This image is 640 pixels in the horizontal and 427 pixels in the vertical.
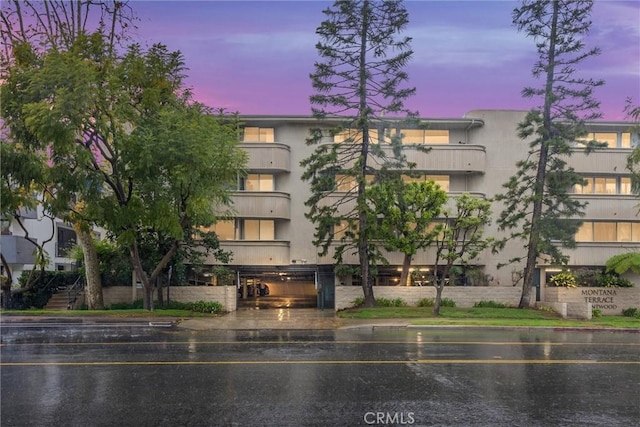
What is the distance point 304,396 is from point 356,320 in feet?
45.6

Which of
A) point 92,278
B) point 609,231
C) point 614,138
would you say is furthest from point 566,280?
point 92,278

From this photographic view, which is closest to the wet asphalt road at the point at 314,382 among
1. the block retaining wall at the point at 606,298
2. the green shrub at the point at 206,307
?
the green shrub at the point at 206,307

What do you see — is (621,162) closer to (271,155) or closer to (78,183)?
(271,155)

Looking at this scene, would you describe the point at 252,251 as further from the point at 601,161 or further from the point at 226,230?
the point at 601,161

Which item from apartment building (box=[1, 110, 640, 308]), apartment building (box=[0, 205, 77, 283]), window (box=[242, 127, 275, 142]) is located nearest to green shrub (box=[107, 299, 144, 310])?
apartment building (box=[1, 110, 640, 308])

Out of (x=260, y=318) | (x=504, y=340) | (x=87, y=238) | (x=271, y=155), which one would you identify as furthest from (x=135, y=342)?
(x=271, y=155)

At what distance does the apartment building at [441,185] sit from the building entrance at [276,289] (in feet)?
1.27

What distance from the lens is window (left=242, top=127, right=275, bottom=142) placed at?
3194cm

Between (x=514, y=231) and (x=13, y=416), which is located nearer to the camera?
(x=13, y=416)

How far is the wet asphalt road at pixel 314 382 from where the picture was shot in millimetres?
7336

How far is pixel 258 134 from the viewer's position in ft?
105

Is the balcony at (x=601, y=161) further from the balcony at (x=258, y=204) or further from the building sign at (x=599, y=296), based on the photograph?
the balcony at (x=258, y=204)

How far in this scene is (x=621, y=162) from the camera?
3225cm

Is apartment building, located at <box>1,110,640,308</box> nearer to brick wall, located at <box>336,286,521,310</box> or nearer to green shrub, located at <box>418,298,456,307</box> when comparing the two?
brick wall, located at <box>336,286,521,310</box>
